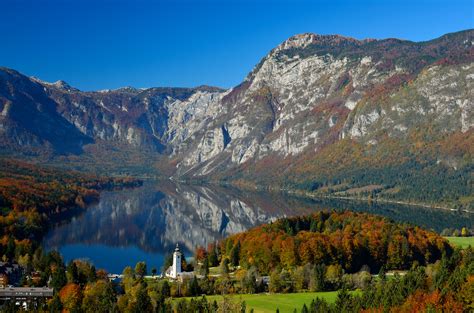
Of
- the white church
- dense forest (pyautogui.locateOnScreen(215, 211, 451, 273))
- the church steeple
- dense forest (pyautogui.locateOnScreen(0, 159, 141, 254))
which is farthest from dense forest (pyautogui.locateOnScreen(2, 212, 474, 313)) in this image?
dense forest (pyautogui.locateOnScreen(0, 159, 141, 254))

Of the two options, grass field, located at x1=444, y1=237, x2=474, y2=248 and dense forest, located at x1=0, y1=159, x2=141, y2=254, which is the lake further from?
grass field, located at x1=444, y1=237, x2=474, y2=248

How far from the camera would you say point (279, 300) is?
69688 millimetres

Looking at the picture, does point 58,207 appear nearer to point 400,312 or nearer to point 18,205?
point 18,205

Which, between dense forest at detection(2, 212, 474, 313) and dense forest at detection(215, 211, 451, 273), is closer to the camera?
dense forest at detection(2, 212, 474, 313)

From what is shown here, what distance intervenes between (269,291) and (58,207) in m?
106

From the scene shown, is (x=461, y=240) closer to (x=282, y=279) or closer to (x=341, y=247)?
(x=341, y=247)

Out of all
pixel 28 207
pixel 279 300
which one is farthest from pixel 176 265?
pixel 28 207

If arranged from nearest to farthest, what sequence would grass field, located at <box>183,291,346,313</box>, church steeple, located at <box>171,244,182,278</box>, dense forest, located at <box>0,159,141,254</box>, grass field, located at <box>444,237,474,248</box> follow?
grass field, located at <box>183,291,346,313</box>
church steeple, located at <box>171,244,182,278</box>
grass field, located at <box>444,237,474,248</box>
dense forest, located at <box>0,159,141,254</box>

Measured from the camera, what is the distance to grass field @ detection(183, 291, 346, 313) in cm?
6512

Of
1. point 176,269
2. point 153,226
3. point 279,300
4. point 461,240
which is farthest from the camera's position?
point 153,226

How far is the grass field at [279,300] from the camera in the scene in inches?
2564

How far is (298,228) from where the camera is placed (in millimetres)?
108562

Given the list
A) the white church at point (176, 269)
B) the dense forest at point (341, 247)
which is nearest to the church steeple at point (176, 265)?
the white church at point (176, 269)

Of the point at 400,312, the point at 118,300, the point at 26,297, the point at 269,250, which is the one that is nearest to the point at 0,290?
the point at 26,297
